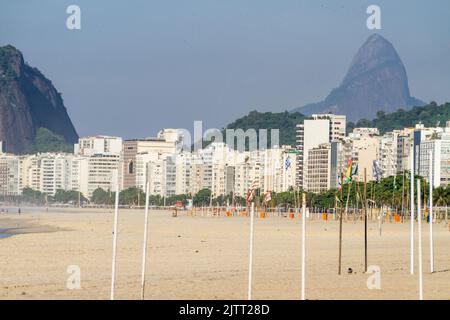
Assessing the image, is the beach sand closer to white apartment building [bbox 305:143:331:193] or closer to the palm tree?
the palm tree

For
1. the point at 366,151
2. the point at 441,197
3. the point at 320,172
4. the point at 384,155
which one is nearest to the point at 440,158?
the point at 384,155

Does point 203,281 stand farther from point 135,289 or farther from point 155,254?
point 155,254

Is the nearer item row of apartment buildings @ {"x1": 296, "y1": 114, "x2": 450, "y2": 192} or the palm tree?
the palm tree

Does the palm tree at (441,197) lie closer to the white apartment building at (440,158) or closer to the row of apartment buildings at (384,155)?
the row of apartment buildings at (384,155)

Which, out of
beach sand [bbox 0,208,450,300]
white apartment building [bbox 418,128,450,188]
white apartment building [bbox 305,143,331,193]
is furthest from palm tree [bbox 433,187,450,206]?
white apartment building [bbox 305,143,331,193]

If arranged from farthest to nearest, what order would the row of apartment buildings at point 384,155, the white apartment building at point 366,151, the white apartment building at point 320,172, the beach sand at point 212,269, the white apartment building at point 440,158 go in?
1. the white apartment building at point 320,172
2. the white apartment building at point 366,151
3. the row of apartment buildings at point 384,155
4. the white apartment building at point 440,158
5. the beach sand at point 212,269

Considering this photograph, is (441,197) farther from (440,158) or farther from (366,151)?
(366,151)

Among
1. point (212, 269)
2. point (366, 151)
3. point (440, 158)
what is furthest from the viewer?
point (366, 151)

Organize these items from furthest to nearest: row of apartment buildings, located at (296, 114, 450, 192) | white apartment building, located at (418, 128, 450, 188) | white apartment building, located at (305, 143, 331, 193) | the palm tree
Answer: white apartment building, located at (305, 143, 331, 193)
row of apartment buildings, located at (296, 114, 450, 192)
white apartment building, located at (418, 128, 450, 188)
the palm tree

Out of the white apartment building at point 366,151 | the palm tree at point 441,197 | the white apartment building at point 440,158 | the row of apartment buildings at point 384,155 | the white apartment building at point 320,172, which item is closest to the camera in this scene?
the palm tree at point 441,197

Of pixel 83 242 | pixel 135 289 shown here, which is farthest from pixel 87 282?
pixel 83 242

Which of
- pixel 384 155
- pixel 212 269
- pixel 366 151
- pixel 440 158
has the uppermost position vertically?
pixel 366 151

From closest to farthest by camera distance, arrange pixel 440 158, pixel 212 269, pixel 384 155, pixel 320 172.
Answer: pixel 212 269 → pixel 440 158 → pixel 384 155 → pixel 320 172

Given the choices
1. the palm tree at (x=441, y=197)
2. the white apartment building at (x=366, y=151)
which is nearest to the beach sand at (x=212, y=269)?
the palm tree at (x=441, y=197)
